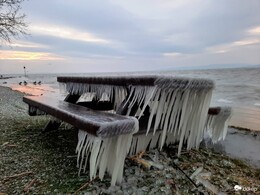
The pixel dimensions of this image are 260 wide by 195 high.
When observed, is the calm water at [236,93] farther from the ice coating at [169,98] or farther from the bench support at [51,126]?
the bench support at [51,126]

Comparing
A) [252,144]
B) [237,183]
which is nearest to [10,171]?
[237,183]

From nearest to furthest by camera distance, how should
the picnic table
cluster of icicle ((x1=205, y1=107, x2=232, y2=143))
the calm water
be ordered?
the picnic table
cluster of icicle ((x1=205, y1=107, x2=232, y2=143))
the calm water

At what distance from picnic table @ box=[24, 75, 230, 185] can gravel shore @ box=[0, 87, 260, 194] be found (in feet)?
0.58

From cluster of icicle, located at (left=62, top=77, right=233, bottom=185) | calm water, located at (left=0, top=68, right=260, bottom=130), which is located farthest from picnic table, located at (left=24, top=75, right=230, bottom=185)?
calm water, located at (left=0, top=68, right=260, bottom=130)

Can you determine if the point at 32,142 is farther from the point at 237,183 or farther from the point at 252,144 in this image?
the point at 252,144

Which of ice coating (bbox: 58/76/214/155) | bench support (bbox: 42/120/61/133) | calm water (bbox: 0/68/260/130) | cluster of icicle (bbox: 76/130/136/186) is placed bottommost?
calm water (bbox: 0/68/260/130)

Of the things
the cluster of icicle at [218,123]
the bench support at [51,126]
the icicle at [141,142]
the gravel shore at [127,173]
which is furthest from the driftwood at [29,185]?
the cluster of icicle at [218,123]

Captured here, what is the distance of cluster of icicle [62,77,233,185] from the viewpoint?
2.43 meters

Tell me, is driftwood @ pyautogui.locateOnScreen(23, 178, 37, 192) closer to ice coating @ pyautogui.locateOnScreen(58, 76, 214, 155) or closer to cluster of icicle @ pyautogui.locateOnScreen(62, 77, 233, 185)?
cluster of icicle @ pyautogui.locateOnScreen(62, 77, 233, 185)

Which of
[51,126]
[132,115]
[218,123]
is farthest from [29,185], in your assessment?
[218,123]

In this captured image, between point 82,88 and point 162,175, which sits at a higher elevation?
point 82,88

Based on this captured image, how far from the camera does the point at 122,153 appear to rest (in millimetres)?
2451

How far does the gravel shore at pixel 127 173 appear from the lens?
8.38ft

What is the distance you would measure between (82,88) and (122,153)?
1854 millimetres
